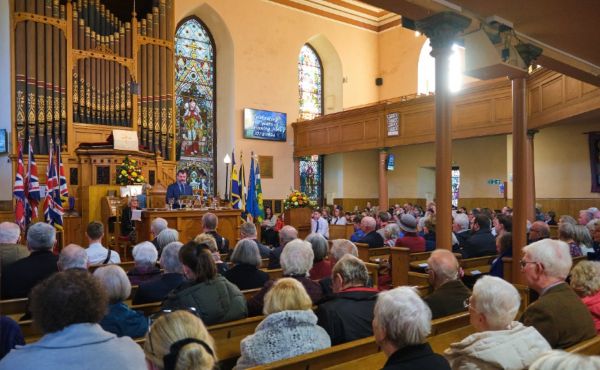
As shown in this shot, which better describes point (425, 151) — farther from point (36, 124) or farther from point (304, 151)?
point (36, 124)

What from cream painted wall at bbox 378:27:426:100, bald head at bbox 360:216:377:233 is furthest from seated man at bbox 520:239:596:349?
cream painted wall at bbox 378:27:426:100

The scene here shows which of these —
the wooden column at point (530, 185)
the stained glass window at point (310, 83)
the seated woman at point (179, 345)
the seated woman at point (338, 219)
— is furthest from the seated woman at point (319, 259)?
the stained glass window at point (310, 83)

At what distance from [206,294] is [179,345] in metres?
1.62

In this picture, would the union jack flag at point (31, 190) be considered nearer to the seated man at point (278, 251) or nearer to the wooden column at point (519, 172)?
the seated man at point (278, 251)

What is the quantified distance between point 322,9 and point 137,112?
8589mm

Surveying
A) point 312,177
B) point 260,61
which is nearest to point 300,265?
point 260,61

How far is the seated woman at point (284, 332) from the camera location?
8.06 feet

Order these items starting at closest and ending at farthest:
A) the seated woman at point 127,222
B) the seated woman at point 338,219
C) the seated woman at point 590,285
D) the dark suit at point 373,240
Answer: the seated woman at point 590,285 → the dark suit at point 373,240 → the seated woman at point 127,222 → the seated woman at point 338,219

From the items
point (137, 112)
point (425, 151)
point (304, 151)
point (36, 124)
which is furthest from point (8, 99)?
point (425, 151)

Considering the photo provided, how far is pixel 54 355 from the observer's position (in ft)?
5.35

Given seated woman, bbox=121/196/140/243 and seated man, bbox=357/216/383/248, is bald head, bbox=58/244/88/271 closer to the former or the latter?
seated man, bbox=357/216/383/248

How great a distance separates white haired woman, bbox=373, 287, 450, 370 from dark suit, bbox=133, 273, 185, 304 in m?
1.96

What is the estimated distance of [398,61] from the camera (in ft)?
62.6

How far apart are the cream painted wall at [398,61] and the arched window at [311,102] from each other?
8.30 ft
